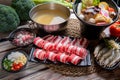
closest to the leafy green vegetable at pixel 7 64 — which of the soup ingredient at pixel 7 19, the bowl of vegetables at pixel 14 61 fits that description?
the bowl of vegetables at pixel 14 61

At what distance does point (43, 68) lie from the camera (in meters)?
1.42

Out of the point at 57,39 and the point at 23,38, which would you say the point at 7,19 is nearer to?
the point at 23,38

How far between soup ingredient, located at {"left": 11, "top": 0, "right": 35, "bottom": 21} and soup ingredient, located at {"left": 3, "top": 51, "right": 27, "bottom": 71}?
357mm

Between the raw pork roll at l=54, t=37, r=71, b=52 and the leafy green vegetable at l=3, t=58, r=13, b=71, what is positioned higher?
the raw pork roll at l=54, t=37, r=71, b=52

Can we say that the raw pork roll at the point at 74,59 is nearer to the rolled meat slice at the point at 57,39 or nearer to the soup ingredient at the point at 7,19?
the rolled meat slice at the point at 57,39

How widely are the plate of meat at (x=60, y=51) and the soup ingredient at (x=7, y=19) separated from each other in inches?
8.2

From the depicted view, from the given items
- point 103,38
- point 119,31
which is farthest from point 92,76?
point 119,31

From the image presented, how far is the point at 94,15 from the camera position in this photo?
1473 mm

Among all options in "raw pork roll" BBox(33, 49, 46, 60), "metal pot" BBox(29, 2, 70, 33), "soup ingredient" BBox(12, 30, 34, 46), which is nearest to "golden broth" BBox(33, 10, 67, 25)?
"metal pot" BBox(29, 2, 70, 33)

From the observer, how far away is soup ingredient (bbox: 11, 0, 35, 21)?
1653 millimetres

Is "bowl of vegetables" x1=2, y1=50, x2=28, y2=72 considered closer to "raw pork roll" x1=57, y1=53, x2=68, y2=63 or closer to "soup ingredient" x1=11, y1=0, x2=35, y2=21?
"raw pork roll" x1=57, y1=53, x2=68, y2=63

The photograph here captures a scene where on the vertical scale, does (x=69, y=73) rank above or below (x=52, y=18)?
below

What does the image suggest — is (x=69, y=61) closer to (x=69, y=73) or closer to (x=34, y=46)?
(x=69, y=73)

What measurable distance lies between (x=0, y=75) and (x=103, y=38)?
2.31ft
